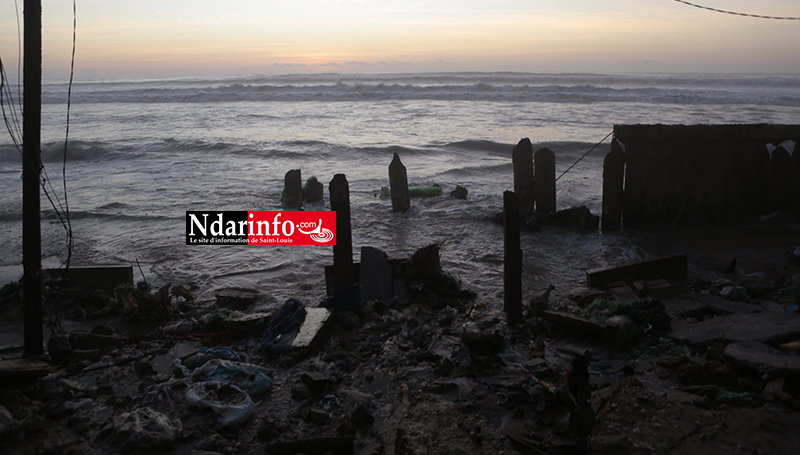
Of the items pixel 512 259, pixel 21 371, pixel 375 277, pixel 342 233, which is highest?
pixel 342 233

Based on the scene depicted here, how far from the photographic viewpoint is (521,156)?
1071cm

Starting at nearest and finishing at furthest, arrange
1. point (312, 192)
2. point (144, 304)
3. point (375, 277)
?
point (144, 304), point (375, 277), point (312, 192)

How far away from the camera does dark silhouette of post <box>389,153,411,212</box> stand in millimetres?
11984

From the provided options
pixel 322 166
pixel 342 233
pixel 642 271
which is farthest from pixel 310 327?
pixel 322 166

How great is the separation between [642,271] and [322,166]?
14.1 meters

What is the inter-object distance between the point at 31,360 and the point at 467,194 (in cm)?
1085

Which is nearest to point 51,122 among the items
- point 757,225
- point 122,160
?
point 122,160

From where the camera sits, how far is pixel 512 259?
19.8ft

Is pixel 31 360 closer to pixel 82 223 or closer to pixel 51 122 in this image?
pixel 82 223

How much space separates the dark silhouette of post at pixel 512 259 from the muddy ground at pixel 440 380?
0.22 meters

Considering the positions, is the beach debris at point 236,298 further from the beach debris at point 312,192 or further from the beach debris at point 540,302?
the beach debris at point 312,192

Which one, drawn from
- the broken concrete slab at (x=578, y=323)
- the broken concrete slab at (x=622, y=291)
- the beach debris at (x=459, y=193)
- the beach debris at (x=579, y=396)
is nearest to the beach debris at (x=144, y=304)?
the broken concrete slab at (x=578, y=323)

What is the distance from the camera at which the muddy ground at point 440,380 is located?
3.84 meters

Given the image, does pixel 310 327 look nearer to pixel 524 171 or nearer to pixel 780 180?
pixel 524 171
